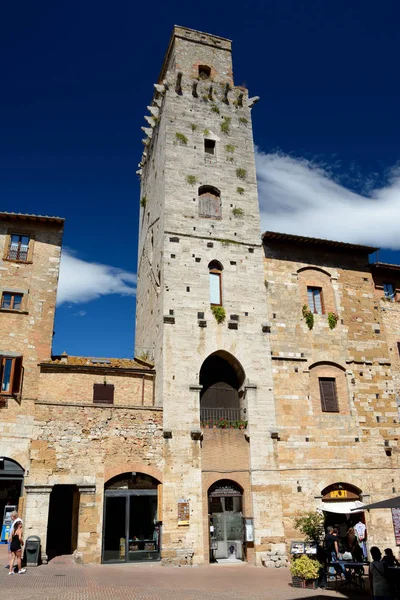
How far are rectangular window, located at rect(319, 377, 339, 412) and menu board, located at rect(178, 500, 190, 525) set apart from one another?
754 cm

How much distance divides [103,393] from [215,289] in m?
6.92

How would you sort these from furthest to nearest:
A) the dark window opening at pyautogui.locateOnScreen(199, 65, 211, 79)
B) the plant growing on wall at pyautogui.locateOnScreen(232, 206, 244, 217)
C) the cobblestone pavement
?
the dark window opening at pyautogui.locateOnScreen(199, 65, 211, 79) → the plant growing on wall at pyautogui.locateOnScreen(232, 206, 244, 217) → the cobblestone pavement

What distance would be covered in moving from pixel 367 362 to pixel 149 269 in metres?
11.8

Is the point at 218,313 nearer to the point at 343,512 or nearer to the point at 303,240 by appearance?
the point at 303,240

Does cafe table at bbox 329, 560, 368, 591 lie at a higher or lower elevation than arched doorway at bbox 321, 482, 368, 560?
lower

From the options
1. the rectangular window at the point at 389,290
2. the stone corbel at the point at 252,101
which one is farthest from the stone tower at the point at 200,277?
the rectangular window at the point at 389,290

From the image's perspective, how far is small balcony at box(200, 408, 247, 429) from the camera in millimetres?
20281

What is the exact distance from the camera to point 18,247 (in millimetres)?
22109

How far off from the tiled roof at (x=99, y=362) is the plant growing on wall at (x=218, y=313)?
369 centimetres

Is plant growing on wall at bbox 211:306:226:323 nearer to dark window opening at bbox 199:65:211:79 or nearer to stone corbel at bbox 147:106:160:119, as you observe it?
stone corbel at bbox 147:106:160:119

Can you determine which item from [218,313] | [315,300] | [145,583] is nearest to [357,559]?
[145,583]

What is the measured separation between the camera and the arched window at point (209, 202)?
24062mm

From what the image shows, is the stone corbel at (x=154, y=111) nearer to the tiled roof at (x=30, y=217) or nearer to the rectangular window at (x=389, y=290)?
the tiled roof at (x=30, y=217)

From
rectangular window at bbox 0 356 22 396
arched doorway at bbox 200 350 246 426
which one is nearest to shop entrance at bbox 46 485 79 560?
rectangular window at bbox 0 356 22 396
